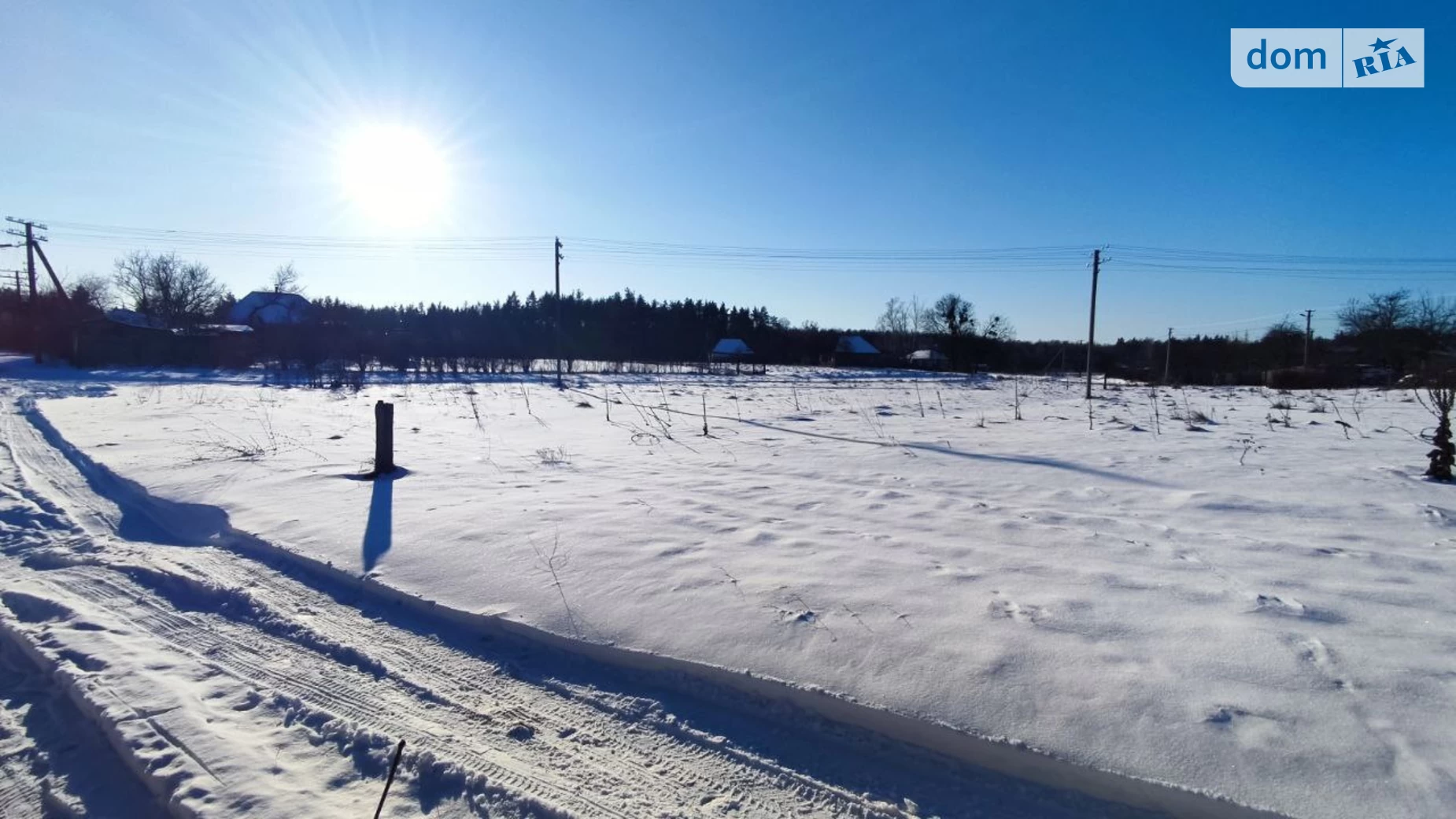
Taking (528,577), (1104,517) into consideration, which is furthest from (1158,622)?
(528,577)

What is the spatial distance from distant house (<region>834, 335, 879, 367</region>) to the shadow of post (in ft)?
222

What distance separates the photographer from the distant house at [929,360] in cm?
6700

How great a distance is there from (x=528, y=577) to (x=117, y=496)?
524 centimetres

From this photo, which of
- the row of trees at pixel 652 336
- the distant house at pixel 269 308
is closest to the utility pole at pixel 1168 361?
the row of trees at pixel 652 336

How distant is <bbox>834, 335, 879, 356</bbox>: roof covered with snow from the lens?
74062mm

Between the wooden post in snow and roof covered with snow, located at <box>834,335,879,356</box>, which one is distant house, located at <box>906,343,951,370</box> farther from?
the wooden post in snow

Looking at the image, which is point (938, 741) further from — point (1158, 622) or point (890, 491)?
point (890, 491)

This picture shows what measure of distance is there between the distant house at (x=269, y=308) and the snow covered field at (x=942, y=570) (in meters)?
50.5

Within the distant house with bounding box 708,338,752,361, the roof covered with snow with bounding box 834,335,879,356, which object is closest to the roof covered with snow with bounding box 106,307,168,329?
the distant house with bounding box 708,338,752,361

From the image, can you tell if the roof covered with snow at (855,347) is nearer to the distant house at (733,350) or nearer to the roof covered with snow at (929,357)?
the roof covered with snow at (929,357)

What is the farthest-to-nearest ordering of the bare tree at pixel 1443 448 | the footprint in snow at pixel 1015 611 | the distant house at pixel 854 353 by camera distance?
the distant house at pixel 854 353 → the bare tree at pixel 1443 448 → the footprint in snow at pixel 1015 611

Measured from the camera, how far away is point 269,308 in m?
54.1

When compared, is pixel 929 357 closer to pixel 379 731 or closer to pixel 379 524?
pixel 379 524

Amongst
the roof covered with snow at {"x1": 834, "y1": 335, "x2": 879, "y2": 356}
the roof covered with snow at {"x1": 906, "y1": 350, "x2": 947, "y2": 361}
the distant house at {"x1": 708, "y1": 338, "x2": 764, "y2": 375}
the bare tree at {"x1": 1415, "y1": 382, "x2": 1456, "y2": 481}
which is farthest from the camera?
the roof covered with snow at {"x1": 834, "y1": 335, "x2": 879, "y2": 356}
